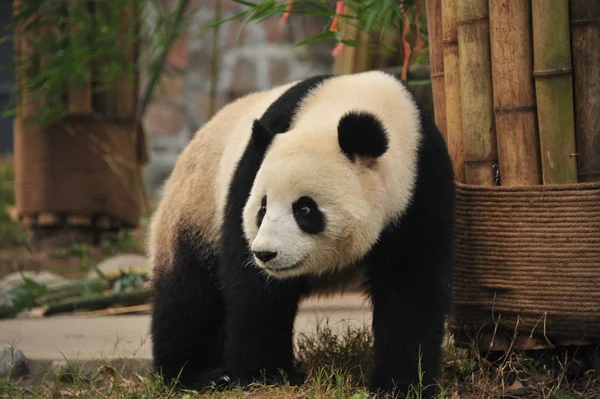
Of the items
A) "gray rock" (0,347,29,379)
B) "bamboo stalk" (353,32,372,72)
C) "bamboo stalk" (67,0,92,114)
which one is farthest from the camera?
"bamboo stalk" (67,0,92,114)

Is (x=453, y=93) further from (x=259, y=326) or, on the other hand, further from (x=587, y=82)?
(x=259, y=326)

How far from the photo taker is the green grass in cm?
346

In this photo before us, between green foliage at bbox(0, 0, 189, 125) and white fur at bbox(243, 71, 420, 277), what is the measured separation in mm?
3996

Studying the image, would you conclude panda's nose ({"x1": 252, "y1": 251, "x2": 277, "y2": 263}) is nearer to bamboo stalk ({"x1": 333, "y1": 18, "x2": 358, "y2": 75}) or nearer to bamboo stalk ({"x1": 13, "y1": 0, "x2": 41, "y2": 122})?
bamboo stalk ({"x1": 333, "y1": 18, "x2": 358, "y2": 75})

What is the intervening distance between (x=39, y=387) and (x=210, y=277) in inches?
33.6

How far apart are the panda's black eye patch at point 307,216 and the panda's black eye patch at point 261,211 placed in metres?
0.12

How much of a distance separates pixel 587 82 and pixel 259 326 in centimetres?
155

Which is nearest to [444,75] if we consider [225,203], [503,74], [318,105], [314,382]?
[503,74]

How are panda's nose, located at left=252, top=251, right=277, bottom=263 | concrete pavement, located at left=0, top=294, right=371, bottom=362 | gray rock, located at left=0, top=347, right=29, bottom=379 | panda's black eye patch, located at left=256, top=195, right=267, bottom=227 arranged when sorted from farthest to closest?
concrete pavement, located at left=0, top=294, right=371, bottom=362 → gray rock, located at left=0, top=347, right=29, bottom=379 → panda's black eye patch, located at left=256, top=195, right=267, bottom=227 → panda's nose, located at left=252, top=251, right=277, bottom=263

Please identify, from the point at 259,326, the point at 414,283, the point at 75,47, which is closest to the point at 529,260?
the point at 414,283

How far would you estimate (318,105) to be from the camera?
358cm

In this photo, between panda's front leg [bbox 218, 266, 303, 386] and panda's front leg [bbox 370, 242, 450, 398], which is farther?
panda's front leg [bbox 218, 266, 303, 386]

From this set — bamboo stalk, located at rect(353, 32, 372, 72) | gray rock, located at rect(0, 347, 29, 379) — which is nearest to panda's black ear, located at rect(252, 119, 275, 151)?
Result: gray rock, located at rect(0, 347, 29, 379)

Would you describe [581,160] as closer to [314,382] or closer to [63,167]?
[314,382]
